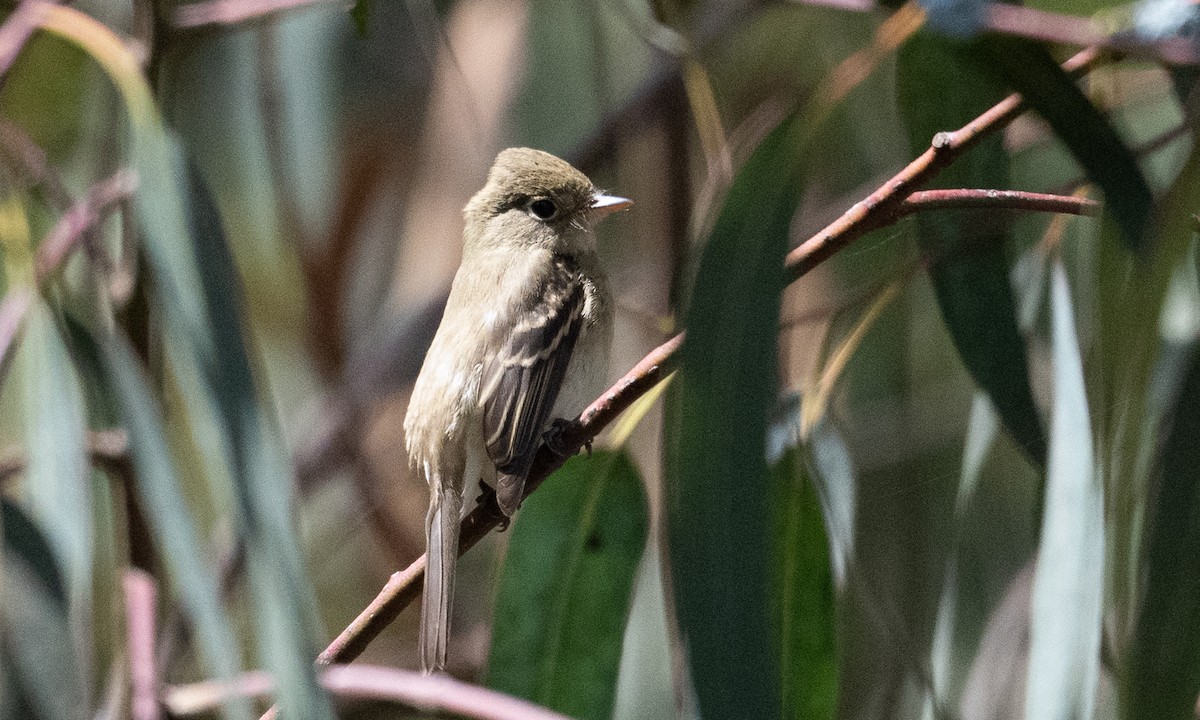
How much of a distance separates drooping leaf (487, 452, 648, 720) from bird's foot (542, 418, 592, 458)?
0.04 meters

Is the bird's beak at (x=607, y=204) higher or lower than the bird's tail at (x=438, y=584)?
higher

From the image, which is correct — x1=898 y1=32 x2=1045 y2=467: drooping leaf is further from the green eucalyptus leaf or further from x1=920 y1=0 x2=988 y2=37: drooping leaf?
the green eucalyptus leaf

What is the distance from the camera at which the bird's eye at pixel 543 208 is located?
2.15m

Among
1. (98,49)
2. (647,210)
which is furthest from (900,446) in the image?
(98,49)

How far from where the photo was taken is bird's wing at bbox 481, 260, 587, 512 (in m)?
1.72

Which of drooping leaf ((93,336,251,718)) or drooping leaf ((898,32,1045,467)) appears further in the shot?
drooping leaf ((898,32,1045,467))

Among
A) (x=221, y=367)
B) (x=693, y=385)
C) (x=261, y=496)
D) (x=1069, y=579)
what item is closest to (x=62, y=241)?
(x=221, y=367)

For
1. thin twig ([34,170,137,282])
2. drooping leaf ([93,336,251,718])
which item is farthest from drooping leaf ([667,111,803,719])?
thin twig ([34,170,137,282])

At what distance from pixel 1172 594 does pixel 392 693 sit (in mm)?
777

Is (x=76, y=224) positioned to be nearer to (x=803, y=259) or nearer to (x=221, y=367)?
(x=221, y=367)

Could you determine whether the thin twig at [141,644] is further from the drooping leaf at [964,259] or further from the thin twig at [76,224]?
the drooping leaf at [964,259]

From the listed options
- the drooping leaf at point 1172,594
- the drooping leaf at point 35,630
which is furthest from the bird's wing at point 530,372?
the drooping leaf at point 1172,594

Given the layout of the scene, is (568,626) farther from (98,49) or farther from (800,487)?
(98,49)

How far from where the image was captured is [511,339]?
6.42 ft
